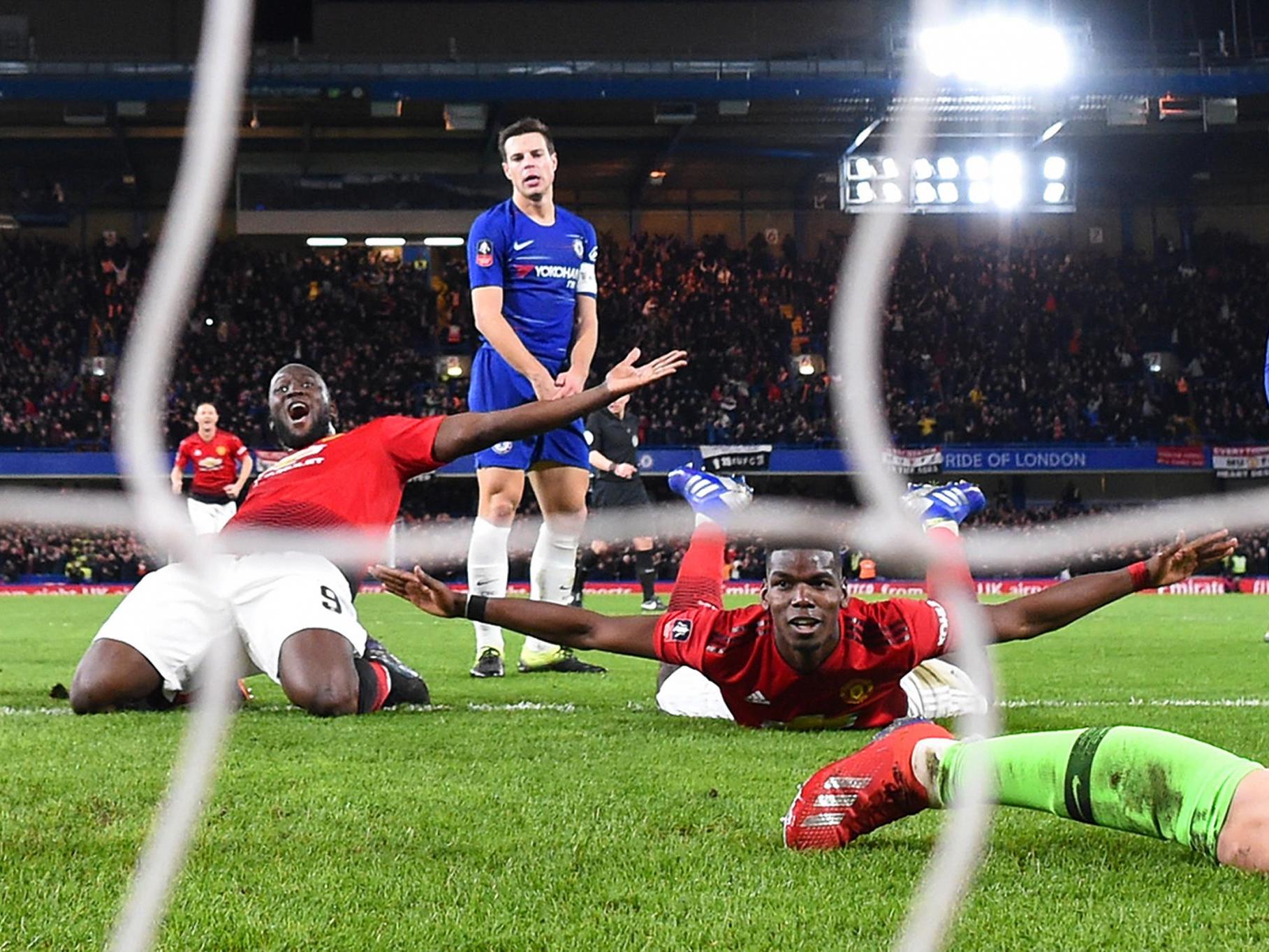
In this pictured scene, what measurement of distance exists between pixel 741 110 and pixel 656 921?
22706mm

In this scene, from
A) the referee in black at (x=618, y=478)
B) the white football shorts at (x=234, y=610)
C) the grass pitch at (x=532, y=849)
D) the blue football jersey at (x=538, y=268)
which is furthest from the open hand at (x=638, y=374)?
the referee in black at (x=618, y=478)

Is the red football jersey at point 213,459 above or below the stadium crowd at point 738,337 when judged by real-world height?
below

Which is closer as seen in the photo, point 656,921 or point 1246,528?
point 656,921

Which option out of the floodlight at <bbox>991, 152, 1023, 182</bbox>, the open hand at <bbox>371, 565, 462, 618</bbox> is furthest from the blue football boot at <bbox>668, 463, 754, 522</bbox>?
the floodlight at <bbox>991, 152, 1023, 182</bbox>

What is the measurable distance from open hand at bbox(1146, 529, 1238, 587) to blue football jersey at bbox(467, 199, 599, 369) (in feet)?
11.3

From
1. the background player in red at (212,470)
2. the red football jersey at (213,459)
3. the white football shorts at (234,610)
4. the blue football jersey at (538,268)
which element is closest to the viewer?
the white football shorts at (234,610)

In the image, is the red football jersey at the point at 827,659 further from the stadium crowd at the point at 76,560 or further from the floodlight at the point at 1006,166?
the floodlight at the point at 1006,166

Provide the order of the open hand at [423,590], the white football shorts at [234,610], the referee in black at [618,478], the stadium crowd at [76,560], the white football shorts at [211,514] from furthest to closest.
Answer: the stadium crowd at [76,560] → the white football shorts at [211,514] → the referee in black at [618,478] → the white football shorts at [234,610] → the open hand at [423,590]

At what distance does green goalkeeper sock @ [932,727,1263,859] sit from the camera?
2.38 meters

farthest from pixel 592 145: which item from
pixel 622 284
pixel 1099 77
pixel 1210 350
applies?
pixel 1210 350

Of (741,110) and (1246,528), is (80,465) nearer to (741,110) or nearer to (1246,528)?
(741,110)

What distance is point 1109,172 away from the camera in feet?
99.4

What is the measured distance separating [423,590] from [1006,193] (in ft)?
72.1

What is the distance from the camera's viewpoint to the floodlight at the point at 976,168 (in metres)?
23.4
